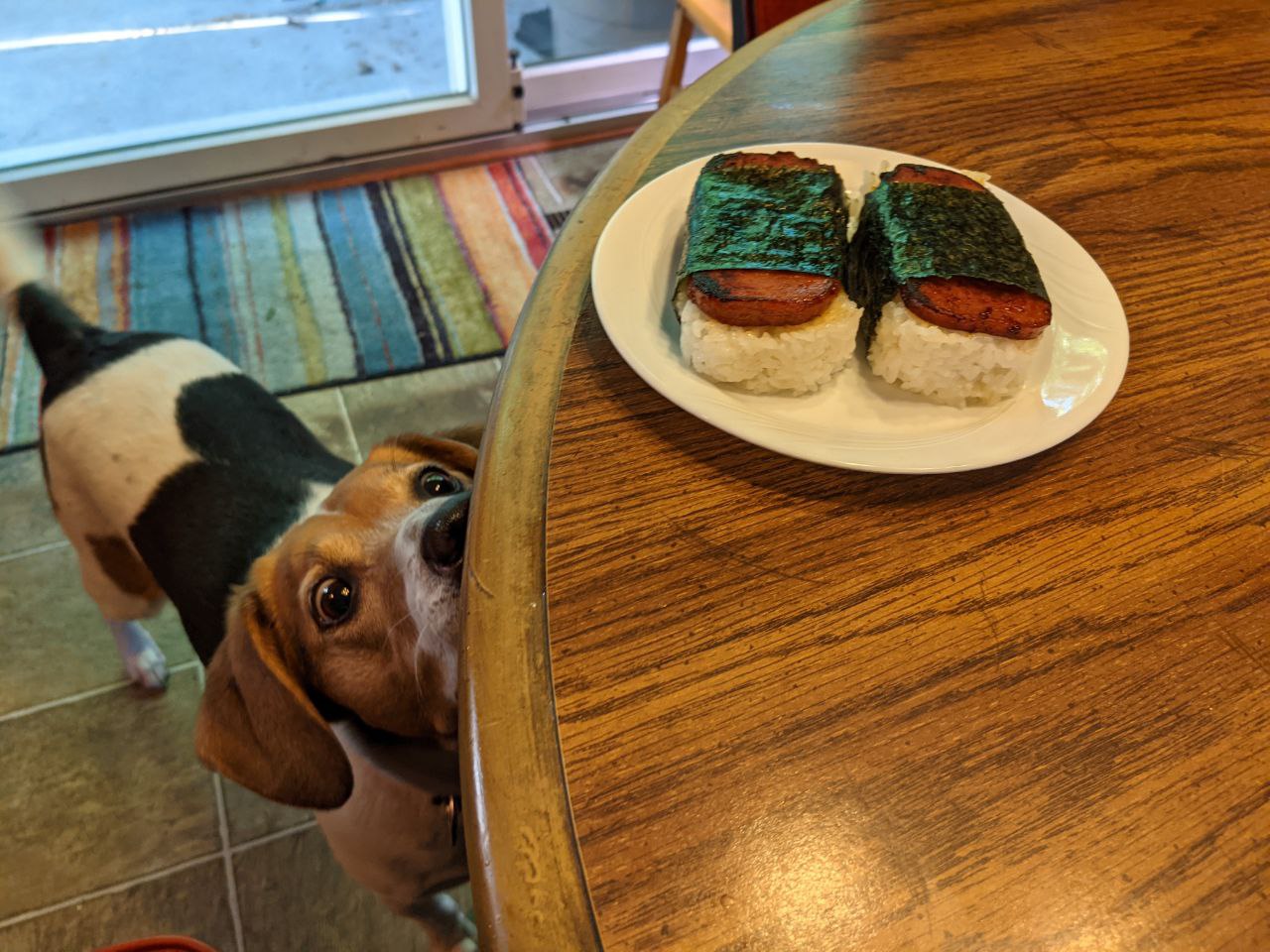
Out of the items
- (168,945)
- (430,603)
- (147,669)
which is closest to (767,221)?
(430,603)

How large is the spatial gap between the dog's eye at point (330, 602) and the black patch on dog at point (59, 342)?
0.78 m

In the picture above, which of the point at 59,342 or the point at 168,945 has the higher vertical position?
the point at 59,342

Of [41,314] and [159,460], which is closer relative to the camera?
[159,460]

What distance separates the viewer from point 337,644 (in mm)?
1079

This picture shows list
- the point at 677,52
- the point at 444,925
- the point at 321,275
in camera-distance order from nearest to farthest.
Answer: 1. the point at 444,925
2. the point at 677,52
3. the point at 321,275

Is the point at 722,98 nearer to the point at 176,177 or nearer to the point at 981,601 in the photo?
the point at 981,601

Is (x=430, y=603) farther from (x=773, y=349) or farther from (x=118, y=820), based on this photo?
(x=118, y=820)

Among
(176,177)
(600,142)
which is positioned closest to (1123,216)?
(600,142)

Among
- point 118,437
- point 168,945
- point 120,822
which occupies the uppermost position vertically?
point 118,437

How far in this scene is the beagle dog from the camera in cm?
103

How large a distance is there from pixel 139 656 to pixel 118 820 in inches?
11.9

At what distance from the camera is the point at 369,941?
1.48m

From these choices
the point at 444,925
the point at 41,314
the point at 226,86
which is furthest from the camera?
the point at 226,86

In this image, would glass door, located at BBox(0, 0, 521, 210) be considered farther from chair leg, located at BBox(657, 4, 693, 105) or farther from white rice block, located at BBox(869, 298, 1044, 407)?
white rice block, located at BBox(869, 298, 1044, 407)
